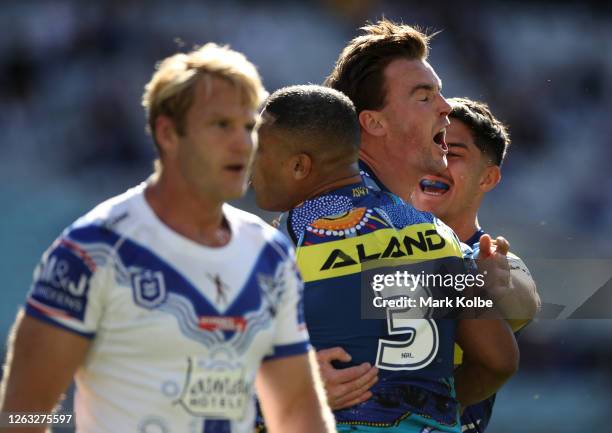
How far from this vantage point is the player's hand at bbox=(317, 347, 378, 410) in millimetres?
4258

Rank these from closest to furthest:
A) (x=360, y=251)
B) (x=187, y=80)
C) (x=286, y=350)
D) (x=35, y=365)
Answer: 1. (x=35, y=365)
2. (x=187, y=80)
3. (x=286, y=350)
4. (x=360, y=251)

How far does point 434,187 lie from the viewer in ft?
20.0

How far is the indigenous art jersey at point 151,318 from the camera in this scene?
122 inches

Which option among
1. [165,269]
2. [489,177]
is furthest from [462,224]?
[165,269]

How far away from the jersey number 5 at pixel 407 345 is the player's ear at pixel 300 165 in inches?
28.2

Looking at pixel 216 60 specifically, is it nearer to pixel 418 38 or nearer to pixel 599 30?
pixel 418 38

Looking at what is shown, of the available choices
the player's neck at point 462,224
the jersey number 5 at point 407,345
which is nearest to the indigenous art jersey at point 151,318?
the jersey number 5 at point 407,345

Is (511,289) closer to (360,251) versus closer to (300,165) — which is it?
(360,251)

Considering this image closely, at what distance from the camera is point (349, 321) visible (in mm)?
4344

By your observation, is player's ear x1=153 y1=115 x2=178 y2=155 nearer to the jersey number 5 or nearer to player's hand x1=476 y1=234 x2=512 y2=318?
the jersey number 5

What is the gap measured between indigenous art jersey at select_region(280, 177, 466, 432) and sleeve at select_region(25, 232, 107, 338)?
139 centimetres

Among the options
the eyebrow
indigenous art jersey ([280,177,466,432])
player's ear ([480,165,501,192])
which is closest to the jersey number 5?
indigenous art jersey ([280,177,466,432])

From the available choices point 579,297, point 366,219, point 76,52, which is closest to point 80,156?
point 76,52

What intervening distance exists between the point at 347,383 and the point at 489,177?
232 centimetres
